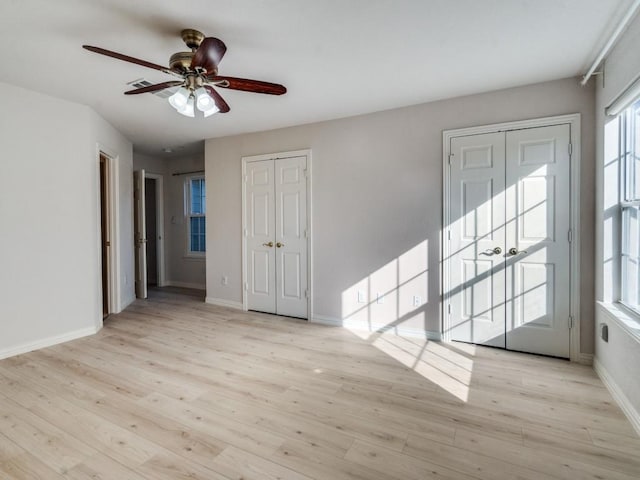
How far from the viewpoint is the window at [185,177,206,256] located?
6.46 m

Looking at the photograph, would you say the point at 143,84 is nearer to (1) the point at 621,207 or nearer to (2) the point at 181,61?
(2) the point at 181,61

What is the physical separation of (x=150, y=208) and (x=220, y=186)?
2.95 meters

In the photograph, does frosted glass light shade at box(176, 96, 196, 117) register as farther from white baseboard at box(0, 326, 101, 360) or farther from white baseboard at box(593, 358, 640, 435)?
white baseboard at box(593, 358, 640, 435)

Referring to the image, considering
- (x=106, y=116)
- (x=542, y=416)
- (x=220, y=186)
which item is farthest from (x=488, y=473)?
(x=106, y=116)

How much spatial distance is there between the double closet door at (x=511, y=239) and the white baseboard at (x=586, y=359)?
0.35 ft

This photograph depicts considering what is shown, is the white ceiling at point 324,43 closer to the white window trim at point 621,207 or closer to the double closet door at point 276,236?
the white window trim at point 621,207

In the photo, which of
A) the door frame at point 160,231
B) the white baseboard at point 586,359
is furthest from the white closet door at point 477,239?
the door frame at point 160,231

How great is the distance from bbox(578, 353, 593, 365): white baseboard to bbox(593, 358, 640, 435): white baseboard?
0.05 metres

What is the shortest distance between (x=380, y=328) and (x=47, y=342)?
349 cm

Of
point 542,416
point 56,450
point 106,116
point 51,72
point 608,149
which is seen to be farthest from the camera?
point 106,116

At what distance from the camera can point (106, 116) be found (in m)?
3.97

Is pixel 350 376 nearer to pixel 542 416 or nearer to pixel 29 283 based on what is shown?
pixel 542 416

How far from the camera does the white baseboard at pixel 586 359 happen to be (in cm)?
289

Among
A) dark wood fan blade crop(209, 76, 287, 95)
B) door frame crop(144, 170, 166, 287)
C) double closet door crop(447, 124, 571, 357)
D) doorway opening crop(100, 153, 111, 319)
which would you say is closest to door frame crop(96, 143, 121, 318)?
doorway opening crop(100, 153, 111, 319)
